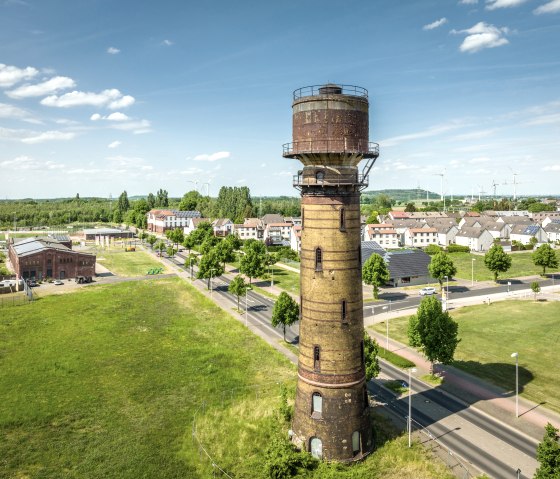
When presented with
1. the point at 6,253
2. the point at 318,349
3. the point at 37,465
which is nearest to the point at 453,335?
the point at 318,349

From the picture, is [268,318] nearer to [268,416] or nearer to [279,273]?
[268,416]

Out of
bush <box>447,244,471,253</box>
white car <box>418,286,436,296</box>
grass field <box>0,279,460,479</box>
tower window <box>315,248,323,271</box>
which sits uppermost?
tower window <box>315,248,323,271</box>

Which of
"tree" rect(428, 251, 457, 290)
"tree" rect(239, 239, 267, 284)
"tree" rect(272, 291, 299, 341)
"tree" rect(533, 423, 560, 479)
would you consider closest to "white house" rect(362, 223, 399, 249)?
"tree" rect(428, 251, 457, 290)

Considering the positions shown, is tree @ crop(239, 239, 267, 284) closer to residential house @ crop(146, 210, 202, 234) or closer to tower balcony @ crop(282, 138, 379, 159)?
tower balcony @ crop(282, 138, 379, 159)

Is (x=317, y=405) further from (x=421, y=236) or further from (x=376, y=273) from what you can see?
(x=421, y=236)

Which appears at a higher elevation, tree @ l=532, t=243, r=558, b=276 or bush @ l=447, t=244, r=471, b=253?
tree @ l=532, t=243, r=558, b=276

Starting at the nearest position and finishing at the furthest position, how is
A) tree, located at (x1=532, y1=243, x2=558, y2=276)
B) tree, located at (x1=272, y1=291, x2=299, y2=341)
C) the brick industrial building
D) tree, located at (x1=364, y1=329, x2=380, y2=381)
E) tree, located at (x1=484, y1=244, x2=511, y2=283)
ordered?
1. tree, located at (x1=364, y1=329, x2=380, y2=381)
2. tree, located at (x1=272, y1=291, x2=299, y2=341)
3. tree, located at (x1=484, y1=244, x2=511, y2=283)
4. tree, located at (x1=532, y1=243, x2=558, y2=276)
5. the brick industrial building
